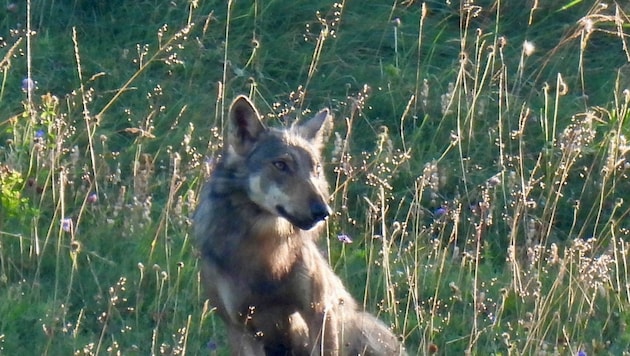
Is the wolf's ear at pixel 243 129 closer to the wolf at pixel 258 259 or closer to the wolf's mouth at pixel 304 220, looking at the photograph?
the wolf at pixel 258 259

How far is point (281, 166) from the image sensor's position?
550 centimetres

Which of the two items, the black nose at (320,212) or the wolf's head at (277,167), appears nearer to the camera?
the black nose at (320,212)

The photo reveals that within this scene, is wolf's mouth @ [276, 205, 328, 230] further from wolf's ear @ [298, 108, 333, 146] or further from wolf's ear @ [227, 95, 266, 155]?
wolf's ear @ [298, 108, 333, 146]

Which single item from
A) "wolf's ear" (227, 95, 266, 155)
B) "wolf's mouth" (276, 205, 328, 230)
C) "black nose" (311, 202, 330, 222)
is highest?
"wolf's ear" (227, 95, 266, 155)

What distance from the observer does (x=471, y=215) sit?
7.46 meters

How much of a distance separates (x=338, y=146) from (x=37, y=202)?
5.73 ft

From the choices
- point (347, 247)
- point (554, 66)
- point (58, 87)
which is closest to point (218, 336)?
point (347, 247)

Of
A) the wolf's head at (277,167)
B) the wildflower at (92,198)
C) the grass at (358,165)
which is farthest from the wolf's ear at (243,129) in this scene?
the wildflower at (92,198)

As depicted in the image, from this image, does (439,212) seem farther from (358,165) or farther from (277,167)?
(277,167)

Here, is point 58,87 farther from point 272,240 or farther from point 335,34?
point 272,240

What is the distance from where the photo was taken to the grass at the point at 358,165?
6109mm

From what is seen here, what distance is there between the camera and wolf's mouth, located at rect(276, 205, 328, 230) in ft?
17.1

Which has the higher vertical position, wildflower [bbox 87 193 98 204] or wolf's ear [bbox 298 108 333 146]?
wolf's ear [bbox 298 108 333 146]

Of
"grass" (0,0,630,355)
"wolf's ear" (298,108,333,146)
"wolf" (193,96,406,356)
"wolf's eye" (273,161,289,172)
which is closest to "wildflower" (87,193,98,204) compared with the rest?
"grass" (0,0,630,355)
